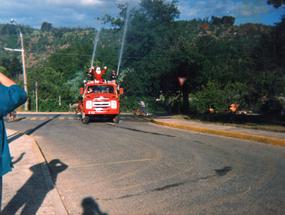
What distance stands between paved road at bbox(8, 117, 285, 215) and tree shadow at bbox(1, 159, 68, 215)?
254 mm

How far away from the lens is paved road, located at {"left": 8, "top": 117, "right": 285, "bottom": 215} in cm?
624

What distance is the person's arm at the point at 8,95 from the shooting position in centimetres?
304

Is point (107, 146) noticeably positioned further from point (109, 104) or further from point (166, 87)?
point (166, 87)

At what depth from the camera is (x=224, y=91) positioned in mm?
31938

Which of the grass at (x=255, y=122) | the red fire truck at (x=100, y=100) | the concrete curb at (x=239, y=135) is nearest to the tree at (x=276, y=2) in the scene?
Result: the grass at (x=255, y=122)

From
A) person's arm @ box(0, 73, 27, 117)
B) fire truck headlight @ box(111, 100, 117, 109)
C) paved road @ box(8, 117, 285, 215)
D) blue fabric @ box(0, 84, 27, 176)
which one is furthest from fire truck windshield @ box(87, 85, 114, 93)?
person's arm @ box(0, 73, 27, 117)

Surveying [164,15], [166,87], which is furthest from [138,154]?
[164,15]

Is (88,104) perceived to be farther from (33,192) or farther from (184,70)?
(33,192)

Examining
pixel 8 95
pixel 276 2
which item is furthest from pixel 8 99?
pixel 276 2

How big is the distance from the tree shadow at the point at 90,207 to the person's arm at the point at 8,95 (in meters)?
3.17

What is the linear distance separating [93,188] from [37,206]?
4.52 feet

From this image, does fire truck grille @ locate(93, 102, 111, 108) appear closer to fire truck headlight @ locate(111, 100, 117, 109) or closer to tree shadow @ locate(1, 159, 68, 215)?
fire truck headlight @ locate(111, 100, 117, 109)

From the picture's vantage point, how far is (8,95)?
3062mm

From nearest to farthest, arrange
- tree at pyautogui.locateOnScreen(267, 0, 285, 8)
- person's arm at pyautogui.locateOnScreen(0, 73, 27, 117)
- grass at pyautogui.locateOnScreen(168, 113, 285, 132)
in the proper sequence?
person's arm at pyautogui.locateOnScreen(0, 73, 27, 117)
grass at pyautogui.locateOnScreen(168, 113, 285, 132)
tree at pyautogui.locateOnScreen(267, 0, 285, 8)
